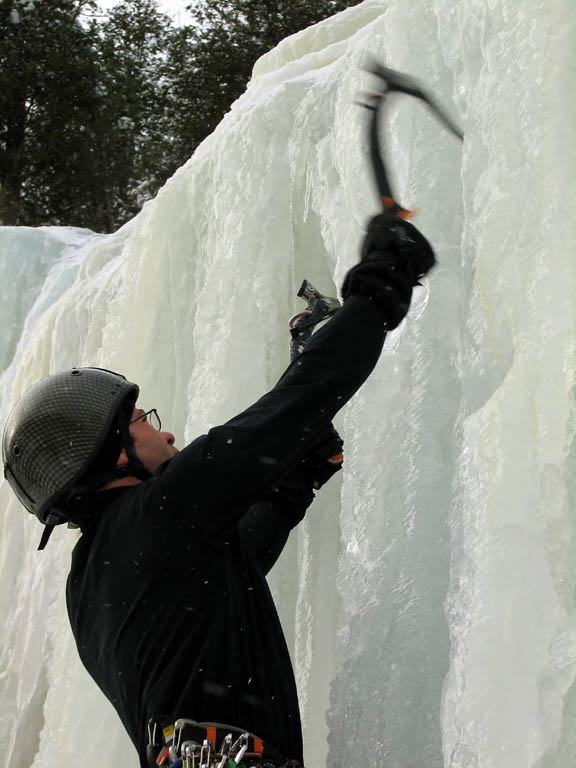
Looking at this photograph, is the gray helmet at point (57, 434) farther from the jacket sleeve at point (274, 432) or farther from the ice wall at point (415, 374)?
the ice wall at point (415, 374)

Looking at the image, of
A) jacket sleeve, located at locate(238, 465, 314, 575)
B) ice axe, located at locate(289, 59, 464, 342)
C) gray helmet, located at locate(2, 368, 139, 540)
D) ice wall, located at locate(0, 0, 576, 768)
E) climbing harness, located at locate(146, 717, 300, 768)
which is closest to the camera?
climbing harness, located at locate(146, 717, 300, 768)

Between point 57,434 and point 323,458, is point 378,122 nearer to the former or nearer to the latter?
point 323,458

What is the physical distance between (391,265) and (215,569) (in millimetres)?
495

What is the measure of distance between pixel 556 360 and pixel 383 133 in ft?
2.88

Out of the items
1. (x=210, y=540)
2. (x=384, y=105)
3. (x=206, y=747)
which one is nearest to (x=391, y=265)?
(x=210, y=540)

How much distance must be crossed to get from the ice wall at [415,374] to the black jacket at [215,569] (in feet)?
0.87

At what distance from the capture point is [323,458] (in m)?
1.79

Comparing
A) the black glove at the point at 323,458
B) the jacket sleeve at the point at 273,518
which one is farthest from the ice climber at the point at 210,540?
the black glove at the point at 323,458

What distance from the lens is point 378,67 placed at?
200 centimetres

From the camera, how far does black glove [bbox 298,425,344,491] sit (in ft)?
5.86

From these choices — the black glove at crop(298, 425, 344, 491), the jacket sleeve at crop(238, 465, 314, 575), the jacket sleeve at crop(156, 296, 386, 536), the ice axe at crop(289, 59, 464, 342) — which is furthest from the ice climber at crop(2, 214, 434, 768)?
the ice axe at crop(289, 59, 464, 342)

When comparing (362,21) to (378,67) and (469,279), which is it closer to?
(378,67)

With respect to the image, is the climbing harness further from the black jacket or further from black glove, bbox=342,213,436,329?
black glove, bbox=342,213,436,329

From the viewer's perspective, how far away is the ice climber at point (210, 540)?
137 cm
